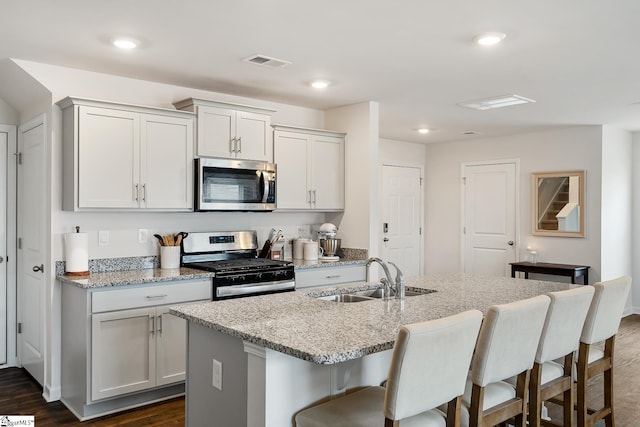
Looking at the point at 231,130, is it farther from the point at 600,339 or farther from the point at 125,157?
the point at 600,339

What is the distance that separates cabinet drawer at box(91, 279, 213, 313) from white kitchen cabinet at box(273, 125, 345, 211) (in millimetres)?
1225

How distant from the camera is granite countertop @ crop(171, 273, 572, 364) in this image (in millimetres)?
1899

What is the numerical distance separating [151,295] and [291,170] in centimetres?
178

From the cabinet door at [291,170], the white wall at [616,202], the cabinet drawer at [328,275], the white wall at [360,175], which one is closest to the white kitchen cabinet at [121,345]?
the cabinet drawer at [328,275]

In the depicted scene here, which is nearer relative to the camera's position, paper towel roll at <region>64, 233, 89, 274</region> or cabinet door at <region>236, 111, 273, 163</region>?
paper towel roll at <region>64, 233, 89, 274</region>

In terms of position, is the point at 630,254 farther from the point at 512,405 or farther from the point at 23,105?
the point at 23,105

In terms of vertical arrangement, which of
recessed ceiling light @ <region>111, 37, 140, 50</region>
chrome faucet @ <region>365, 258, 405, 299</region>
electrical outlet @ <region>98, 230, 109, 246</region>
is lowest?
chrome faucet @ <region>365, 258, 405, 299</region>

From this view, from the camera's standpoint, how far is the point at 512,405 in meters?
2.20

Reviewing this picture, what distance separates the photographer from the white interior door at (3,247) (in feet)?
14.3

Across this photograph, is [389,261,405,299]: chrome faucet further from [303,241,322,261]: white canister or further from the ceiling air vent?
[303,241,322,261]: white canister

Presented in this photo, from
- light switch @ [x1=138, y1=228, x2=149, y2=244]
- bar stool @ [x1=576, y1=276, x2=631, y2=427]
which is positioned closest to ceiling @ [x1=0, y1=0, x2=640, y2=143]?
light switch @ [x1=138, y1=228, x2=149, y2=244]

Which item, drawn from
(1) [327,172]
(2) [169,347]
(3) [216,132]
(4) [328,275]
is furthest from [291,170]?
(2) [169,347]

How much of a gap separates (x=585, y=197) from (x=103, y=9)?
5.47m

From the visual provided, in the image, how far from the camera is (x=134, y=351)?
353cm
